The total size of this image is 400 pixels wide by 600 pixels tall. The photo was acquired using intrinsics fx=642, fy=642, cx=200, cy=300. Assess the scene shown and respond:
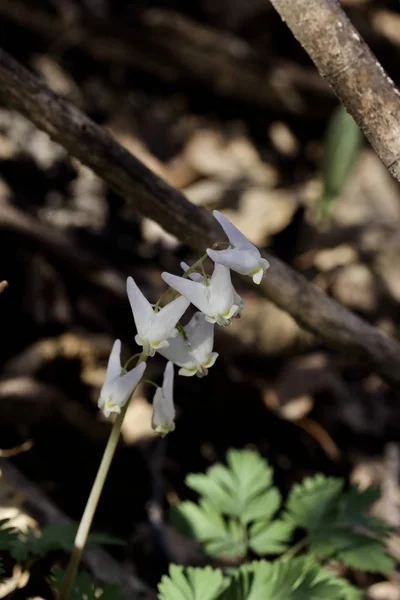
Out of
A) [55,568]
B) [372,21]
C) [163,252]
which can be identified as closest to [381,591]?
[55,568]

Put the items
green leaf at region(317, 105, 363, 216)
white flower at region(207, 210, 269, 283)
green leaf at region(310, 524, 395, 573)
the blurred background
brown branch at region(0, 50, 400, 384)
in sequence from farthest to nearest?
1. green leaf at region(317, 105, 363, 216)
2. the blurred background
3. green leaf at region(310, 524, 395, 573)
4. brown branch at region(0, 50, 400, 384)
5. white flower at region(207, 210, 269, 283)

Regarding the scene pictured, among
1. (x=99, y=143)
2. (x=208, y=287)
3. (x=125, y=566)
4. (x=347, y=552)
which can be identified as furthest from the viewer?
(x=125, y=566)

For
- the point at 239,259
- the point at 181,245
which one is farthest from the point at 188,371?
the point at 181,245

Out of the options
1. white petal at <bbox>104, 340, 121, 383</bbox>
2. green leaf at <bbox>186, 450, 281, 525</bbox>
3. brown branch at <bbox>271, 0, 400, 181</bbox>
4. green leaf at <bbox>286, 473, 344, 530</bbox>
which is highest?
brown branch at <bbox>271, 0, 400, 181</bbox>

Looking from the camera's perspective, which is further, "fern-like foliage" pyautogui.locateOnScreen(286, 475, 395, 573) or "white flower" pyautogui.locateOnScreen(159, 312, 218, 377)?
"fern-like foliage" pyautogui.locateOnScreen(286, 475, 395, 573)

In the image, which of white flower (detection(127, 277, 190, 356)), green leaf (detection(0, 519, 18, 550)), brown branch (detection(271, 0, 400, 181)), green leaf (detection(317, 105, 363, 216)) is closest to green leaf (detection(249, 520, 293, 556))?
green leaf (detection(0, 519, 18, 550))

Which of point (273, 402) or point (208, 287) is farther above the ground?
point (208, 287)

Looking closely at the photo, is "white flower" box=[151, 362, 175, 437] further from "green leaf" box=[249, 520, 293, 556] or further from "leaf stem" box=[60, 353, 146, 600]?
"green leaf" box=[249, 520, 293, 556]

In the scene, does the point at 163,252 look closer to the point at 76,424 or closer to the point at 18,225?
the point at 18,225

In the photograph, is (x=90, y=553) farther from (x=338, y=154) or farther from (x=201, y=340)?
(x=338, y=154)
